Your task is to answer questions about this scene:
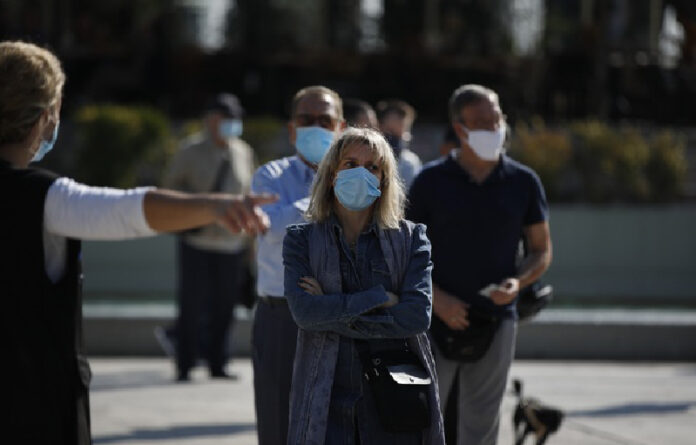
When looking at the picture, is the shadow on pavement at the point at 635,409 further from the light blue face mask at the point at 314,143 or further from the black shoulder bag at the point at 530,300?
the light blue face mask at the point at 314,143

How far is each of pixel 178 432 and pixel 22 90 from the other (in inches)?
189

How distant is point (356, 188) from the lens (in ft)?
14.4

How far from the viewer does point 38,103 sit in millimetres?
3725

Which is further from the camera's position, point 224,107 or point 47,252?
point 224,107

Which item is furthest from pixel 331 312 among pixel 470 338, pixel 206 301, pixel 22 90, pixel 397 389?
pixel 206 301

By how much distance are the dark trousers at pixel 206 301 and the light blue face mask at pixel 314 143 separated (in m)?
4.66

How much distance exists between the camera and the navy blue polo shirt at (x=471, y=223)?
→ 19.2 ft

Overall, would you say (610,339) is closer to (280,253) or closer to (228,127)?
(228,127)

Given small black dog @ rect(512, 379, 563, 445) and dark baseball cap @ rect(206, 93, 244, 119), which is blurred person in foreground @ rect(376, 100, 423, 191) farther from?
dark baseball cap @ rect(206, 93, 244, 119)

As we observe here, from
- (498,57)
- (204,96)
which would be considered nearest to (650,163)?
(498,57)

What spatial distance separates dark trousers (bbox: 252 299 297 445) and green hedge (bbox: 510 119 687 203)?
44.9ft

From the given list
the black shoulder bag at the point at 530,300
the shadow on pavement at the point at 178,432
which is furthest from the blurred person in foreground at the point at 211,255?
the black shoulder bag at the point at 530,300

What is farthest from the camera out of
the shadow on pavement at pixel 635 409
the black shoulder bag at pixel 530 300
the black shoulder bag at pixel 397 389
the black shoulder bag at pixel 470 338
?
the shadow on pavement at pixel 635 409

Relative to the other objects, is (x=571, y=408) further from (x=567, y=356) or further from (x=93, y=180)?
(x=93, y=180)
